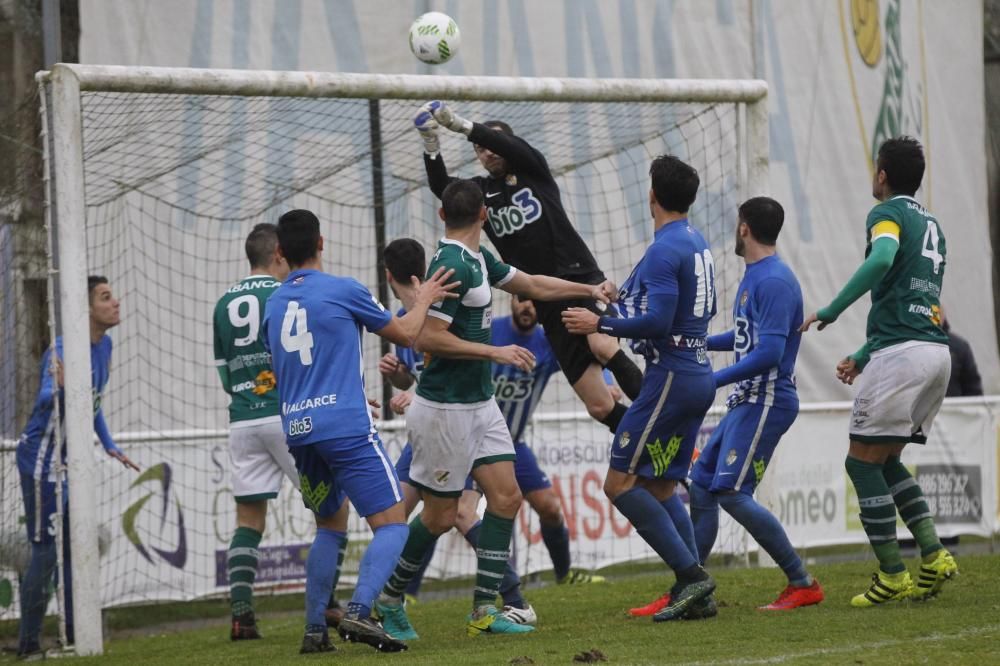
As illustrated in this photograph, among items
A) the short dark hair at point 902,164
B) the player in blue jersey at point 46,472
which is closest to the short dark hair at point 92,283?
the player in blue jersey at point 46,472

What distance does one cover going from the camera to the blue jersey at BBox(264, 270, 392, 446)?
6.89 m

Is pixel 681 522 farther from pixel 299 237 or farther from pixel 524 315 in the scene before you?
pixel 299 237

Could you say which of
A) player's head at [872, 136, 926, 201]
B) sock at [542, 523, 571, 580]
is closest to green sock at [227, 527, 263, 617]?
sock at [542, 523, 571, 580]

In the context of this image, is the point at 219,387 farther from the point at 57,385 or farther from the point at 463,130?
the point at 463,130

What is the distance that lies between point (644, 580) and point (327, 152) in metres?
4.60

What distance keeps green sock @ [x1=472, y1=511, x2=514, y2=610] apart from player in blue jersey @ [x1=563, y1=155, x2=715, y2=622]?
2.06 feet

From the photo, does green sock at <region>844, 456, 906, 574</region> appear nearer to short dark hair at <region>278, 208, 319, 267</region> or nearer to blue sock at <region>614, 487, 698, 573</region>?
blue sock at <region>614, 487, 698, 573</region>

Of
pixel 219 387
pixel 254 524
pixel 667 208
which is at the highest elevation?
pixel 667 208

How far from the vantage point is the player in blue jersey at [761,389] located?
311 inches

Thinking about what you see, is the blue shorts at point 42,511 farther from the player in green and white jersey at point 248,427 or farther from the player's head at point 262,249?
the player's head at point 262,249

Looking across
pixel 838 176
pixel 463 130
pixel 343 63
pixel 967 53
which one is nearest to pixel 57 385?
pixel 463 130

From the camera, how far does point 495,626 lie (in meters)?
7.75

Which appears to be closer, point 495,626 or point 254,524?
point 495,626

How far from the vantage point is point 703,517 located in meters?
8.70
